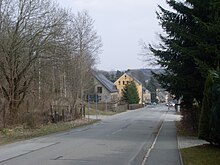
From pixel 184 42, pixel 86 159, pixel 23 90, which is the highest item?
pixel 184 42

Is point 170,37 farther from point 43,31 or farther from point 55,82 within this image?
point 55,82

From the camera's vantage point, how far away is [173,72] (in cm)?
2802

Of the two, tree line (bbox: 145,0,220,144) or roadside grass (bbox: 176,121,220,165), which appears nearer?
roadside grass (bbox: 176,121,220,165)

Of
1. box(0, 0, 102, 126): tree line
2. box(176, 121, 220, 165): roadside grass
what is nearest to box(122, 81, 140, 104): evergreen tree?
box(0, 0, 102, 126): tree line

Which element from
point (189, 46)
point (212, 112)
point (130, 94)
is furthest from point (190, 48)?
point (130, 94)

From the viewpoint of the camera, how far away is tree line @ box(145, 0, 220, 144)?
78.3ft

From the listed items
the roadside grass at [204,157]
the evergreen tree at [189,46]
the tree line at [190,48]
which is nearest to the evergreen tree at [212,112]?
the roadside grass at [204,157]

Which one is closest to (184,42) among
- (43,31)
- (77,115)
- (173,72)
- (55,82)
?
(173,72)

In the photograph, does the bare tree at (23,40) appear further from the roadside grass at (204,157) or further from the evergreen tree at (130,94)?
the evergreen tree at (130,94)

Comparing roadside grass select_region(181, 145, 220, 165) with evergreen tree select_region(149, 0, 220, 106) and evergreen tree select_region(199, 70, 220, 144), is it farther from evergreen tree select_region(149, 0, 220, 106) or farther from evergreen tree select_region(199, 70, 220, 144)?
evergreen tree select_region(149, 0, 220, 106)

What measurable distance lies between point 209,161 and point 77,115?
3925cm

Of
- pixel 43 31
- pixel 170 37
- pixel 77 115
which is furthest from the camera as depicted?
pixel 77 115

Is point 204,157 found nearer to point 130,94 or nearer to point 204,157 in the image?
point 204,157

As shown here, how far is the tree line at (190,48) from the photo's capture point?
23.9 metres
